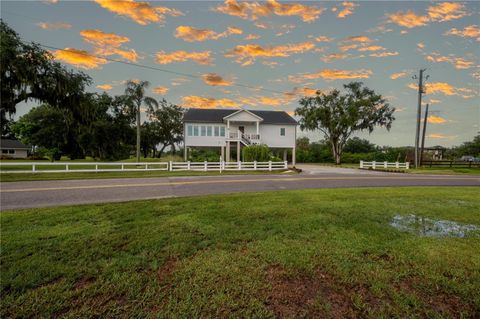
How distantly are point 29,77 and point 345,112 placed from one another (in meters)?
38.5

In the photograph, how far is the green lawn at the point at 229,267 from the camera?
2020 millimetres

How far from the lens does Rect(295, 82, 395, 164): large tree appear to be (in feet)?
112

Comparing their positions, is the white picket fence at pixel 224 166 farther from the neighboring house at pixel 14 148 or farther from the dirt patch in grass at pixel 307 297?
the neighboring house at pixel 14 148

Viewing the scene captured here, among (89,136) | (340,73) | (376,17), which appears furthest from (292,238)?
(89,136)

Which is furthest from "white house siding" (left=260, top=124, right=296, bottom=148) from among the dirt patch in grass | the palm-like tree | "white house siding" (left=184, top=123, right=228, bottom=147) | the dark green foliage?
the dirt patch in grass

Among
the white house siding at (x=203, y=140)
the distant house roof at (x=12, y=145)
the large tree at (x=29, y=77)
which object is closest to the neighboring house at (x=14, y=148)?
the distant house roof at (x=12, y=145)

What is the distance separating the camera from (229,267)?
270 centimetres

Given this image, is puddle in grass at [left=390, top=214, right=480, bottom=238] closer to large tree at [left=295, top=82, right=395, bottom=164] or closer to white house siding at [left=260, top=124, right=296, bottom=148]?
white house siding at [left=260, top=124, right=296, bottom=148]

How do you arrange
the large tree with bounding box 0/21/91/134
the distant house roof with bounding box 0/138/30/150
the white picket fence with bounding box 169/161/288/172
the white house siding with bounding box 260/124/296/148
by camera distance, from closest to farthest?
the large tree with bounding box 0/21/91/134
the white picket fence with bounding box 169/161/288/172
the white house siding with bounding box 260/124/296/148
the distant house roof with bounding box 0/138/30/150

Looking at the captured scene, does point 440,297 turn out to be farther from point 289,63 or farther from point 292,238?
point 289,63

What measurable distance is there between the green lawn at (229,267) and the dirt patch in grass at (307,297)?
0.04 feet

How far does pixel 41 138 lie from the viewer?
43.2 m

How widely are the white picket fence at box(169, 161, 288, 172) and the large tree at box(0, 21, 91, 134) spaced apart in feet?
34.1

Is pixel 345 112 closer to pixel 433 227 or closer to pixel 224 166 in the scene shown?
pixel 224 166
